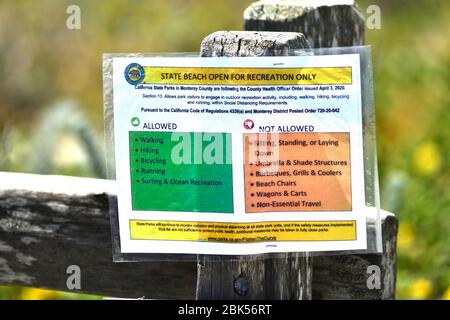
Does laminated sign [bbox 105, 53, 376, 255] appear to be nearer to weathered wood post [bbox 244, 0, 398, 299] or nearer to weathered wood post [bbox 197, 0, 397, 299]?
weathered wood post [bbox 197, 0, 397, 299]

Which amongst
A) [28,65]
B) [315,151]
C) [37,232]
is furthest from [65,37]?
[315,151]

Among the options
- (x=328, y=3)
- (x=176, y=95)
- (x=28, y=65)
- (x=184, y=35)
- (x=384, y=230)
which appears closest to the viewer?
(x=176, y=95)

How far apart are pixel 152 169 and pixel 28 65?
523cm

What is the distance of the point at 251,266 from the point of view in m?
2.07

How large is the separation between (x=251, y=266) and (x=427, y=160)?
2801 mm

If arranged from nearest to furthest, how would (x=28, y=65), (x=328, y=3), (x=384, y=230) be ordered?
(x=384, y=230)
(x=328, y=3)
(x=28, y=65)

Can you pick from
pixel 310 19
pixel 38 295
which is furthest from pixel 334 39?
pixel 38 295

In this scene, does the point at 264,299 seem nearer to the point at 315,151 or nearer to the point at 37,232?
the point at 315,151

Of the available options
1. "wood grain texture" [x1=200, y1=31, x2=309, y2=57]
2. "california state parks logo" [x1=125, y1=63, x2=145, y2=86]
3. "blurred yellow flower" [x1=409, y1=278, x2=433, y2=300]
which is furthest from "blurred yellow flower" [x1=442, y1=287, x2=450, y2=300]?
"california state parks logo" [x1=125, y1=63, x2=145, y2=86]

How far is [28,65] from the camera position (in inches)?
276

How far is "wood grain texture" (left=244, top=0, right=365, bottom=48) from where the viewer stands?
239cm

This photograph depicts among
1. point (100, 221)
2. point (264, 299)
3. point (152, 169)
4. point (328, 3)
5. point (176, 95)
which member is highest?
point (328, 3)

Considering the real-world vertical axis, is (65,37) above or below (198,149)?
above

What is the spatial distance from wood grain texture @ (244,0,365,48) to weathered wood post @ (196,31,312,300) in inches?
12.1
